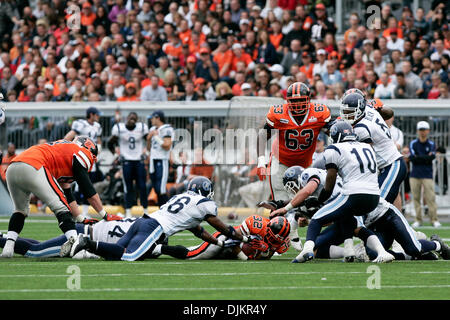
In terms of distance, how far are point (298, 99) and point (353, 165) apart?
2.37 metres

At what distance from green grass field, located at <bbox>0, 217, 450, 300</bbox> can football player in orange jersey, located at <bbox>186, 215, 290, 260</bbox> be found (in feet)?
0.61

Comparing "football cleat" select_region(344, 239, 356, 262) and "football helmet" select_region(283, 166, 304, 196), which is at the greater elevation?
"football helmet" select_region(283, 166, 304, 196)

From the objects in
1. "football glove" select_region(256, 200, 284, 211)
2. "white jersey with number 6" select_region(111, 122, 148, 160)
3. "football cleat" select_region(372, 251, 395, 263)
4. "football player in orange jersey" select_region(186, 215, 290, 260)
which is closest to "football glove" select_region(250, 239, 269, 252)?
"football player in orange jersey" select_region(186, 215, 290, 260)

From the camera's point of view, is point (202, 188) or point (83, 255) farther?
point (83, 255)

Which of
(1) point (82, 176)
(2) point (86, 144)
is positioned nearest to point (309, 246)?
(1) point (82, 176)

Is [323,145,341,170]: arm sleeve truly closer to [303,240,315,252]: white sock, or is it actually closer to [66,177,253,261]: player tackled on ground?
[303,240,315,252]: white sock

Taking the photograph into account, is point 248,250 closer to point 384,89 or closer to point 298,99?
point 298,99

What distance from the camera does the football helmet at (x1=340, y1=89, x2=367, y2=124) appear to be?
390 inches

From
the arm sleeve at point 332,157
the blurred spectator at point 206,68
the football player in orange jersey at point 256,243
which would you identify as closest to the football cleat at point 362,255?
the football player in orange jersey at point 256,243

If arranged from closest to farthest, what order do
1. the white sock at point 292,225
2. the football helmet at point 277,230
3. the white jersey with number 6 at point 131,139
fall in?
the football helmet at point 277,230, the white sock at point 292,225, the white jersey with number 6 at point 131,139

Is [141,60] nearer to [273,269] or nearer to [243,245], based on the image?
[243,245]

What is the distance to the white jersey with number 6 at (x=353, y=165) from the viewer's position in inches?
352

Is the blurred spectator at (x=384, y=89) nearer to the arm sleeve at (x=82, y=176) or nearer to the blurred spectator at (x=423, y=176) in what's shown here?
the blurred spectator at (x=423, y=176)

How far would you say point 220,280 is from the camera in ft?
24.4
